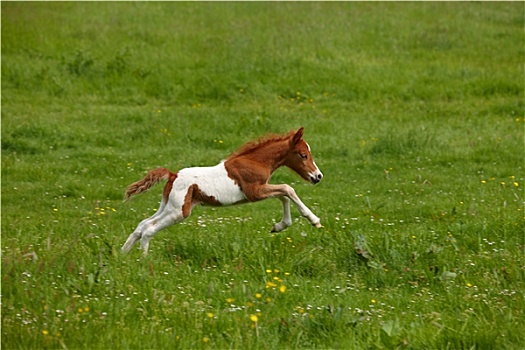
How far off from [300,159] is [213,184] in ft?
3.01

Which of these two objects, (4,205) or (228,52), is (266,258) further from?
(228,52)

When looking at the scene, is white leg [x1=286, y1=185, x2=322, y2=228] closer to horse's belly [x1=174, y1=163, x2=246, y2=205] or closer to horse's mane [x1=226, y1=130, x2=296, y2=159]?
horse's belly [x1=174, y1=163, x2=246, y2=205]

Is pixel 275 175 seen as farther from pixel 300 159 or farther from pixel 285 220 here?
pixel 285 220

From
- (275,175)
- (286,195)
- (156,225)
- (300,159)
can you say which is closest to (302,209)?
(286,195)

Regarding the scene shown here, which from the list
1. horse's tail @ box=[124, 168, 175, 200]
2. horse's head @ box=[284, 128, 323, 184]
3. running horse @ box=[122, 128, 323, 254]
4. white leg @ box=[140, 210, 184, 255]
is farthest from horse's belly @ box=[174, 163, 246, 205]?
horse's head @ box=[284, 128, 323, 184]

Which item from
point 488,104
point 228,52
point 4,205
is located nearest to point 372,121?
Result: point 488,104

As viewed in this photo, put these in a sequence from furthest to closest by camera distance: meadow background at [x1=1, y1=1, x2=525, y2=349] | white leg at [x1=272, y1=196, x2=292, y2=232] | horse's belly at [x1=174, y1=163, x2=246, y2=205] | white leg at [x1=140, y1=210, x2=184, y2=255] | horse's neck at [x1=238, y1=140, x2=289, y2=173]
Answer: horse's neck at [x1=238, y1=140, x2=289, y2=173] → white leg at [x1=272, y1=196, x2=292, y2=232] → horse's belly at [x1=174, y1=163, x2=246, y2=205] → white leg at [x1=140, y1=210, x2=184, y2=255] → meadow background at [x1=1, y1=1, x2=525, y2=349]

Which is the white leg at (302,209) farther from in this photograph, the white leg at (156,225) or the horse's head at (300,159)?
the white leg at (156,225)

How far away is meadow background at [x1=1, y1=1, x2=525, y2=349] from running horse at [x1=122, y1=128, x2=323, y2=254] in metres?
0.23

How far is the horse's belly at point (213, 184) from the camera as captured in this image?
8.07m

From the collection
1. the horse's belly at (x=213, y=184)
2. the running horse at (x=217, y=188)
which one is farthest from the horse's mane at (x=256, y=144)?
the horse's belly at (x=213, y=184)

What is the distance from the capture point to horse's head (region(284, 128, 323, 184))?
8.48 metres

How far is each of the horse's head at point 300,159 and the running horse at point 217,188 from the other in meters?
0.02

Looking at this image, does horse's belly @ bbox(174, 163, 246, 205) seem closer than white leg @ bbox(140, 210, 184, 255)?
No
